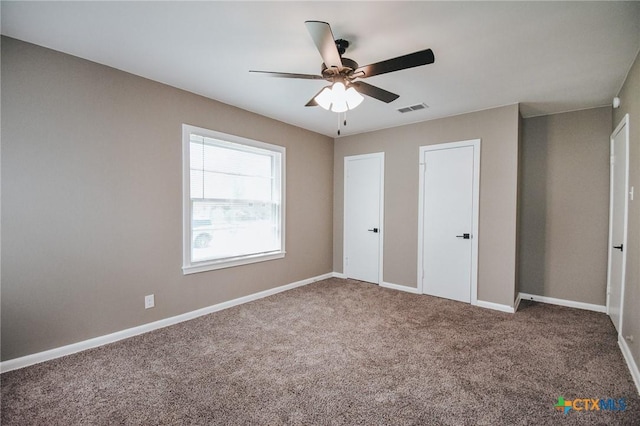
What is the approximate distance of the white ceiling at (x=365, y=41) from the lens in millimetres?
1917

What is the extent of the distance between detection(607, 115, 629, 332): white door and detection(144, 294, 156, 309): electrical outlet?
4546 mm

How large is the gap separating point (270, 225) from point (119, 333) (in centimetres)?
216

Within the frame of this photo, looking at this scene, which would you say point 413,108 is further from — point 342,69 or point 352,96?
point 342,69

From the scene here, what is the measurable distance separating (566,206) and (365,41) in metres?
3.51

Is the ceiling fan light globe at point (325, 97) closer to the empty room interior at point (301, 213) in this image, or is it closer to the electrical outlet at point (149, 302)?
the empty room interior at point (301, 213)

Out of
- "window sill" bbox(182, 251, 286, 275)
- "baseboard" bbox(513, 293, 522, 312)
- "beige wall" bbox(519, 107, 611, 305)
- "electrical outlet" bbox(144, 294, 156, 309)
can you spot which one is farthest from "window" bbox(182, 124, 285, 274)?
"beige wall" bbox(519, 107, 611, 305)

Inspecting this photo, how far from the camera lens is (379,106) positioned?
12.2 ft

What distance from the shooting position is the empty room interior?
1.97 metres

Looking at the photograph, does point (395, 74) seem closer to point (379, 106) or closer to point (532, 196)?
point (379, 106)

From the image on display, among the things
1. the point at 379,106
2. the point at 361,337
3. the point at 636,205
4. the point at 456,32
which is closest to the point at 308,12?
the point at 456,32

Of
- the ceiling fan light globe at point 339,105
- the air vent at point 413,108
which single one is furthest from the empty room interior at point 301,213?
the air vent at point 413,108

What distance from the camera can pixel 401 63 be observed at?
1.94 meters
